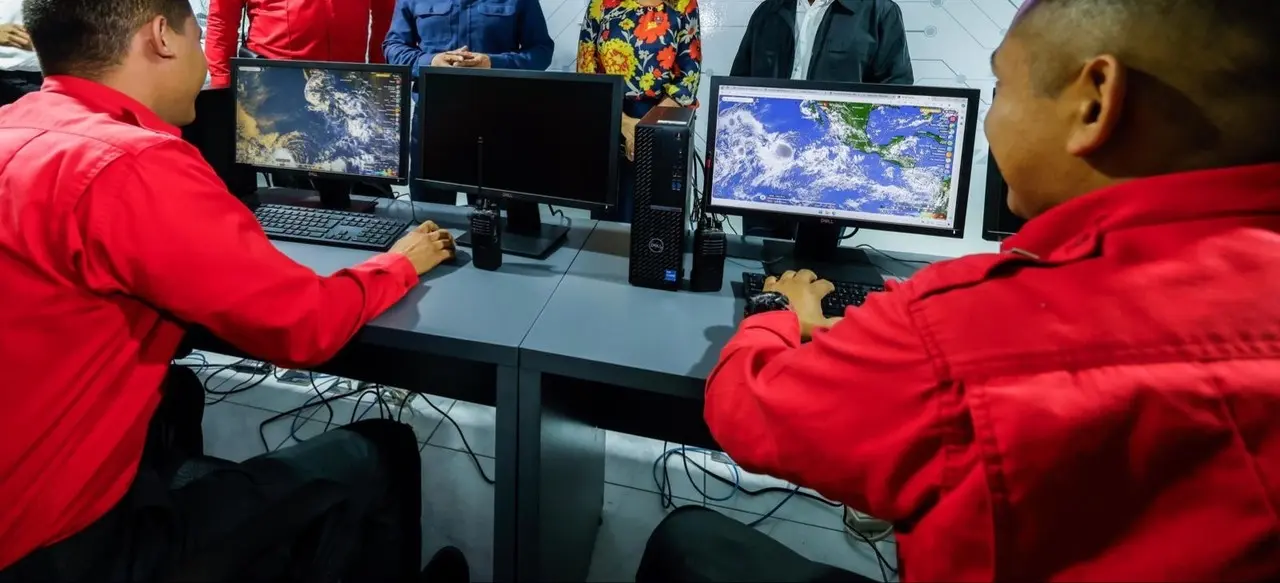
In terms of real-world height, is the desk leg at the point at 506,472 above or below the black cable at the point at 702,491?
above

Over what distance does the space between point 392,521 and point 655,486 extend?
2.86ft

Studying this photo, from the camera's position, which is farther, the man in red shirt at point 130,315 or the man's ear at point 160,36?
the man's ear at point 160,36

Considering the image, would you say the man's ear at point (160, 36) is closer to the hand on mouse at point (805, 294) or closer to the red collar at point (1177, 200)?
the hand on mouse at point (805, 294)

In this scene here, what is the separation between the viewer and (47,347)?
2.98 ft

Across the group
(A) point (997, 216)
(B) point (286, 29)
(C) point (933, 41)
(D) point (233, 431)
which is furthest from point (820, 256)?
(B) point (286, 29)

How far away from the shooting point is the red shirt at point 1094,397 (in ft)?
1.68

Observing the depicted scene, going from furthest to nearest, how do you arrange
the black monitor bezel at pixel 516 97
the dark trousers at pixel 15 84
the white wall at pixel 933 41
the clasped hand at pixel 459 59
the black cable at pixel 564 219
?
the white wall at pixel 933 41, the clasped hand at pixel 459 59, the dark trousers at pixel 15 84, the black cable at pixel 564 219, the black monitor bezel at pixel 516 97

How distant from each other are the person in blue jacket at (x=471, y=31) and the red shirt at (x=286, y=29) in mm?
162

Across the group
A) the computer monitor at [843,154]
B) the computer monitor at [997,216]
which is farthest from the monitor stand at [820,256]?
the computer monitor at [997,216]

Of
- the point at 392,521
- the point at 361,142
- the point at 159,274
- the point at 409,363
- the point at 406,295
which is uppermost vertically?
the point at 361,142

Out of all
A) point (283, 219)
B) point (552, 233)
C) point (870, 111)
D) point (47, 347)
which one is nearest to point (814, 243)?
point (870, 111)

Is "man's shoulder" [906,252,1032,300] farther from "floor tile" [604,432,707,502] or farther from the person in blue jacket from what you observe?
the person in blue jacket

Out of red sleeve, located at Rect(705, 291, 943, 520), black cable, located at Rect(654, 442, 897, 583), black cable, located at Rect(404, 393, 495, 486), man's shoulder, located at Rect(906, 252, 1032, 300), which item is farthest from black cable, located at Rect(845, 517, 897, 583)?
man's shoulder, located at Rect(906, 252, 1032, 300)

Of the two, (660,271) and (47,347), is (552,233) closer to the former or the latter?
(660,271)
